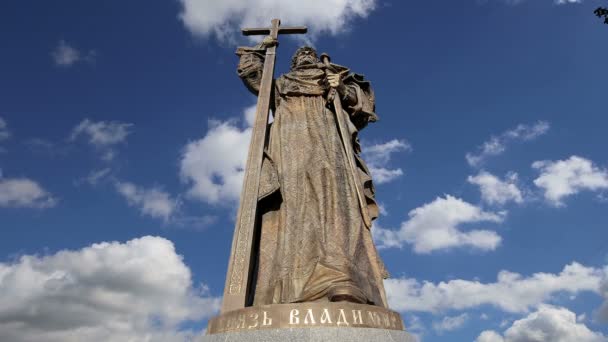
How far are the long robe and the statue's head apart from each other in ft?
0.60

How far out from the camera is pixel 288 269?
622 cm

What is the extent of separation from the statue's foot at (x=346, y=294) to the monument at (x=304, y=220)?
0.5 inches

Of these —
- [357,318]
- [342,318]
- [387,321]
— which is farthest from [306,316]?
[387,321]

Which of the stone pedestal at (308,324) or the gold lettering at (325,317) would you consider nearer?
the stone pedestal at (308,324)

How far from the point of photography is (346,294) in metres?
5.27

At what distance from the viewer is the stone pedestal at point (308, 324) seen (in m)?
4.73

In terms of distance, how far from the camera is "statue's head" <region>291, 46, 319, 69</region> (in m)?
8.85

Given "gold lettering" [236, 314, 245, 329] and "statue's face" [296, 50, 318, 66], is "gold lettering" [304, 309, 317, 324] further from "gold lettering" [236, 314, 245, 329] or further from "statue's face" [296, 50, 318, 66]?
"statue's face" [296, 50, 318, 66]

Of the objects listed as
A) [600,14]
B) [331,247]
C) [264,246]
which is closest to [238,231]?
[264,246]

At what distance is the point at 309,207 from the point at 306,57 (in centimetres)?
352

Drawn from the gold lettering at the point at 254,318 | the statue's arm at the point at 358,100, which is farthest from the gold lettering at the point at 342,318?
the statue's arm at the point at 358,100

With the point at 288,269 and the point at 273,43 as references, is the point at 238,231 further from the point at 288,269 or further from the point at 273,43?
the point at 273,43

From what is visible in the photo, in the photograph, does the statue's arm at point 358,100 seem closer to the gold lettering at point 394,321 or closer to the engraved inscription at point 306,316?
the gold lettering at point 394,321

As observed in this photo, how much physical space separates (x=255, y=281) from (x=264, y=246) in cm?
54
